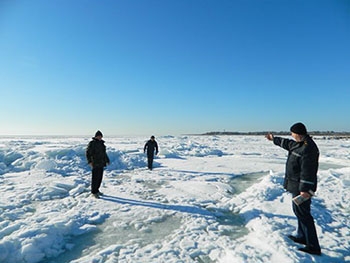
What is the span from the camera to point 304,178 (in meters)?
2.71

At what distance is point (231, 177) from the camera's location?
8523 mm

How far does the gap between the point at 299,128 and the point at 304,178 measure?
26.0 inches

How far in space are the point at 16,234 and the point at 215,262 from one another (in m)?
3.02

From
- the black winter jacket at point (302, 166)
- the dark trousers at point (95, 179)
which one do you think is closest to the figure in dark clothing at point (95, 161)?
the dark trousers at point (95, 179)

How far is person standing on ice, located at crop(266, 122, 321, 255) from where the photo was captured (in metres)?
2.71

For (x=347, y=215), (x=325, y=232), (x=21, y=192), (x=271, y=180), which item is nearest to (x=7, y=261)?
(x=21, y=192)

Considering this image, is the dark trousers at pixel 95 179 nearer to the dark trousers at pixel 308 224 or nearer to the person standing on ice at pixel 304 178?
the person standing on ice at pixel 304 178

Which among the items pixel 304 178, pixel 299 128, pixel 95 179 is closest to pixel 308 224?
pixel 304 178

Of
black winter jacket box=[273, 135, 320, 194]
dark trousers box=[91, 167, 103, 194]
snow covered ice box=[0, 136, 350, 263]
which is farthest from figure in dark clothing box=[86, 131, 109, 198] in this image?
black winter jacket box=[273, 135, 320, 194]

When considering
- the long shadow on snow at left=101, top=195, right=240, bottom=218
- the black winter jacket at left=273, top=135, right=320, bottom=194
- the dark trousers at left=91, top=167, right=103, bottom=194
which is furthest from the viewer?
the dark trousers at left=91, top=167, right=103, bottom=194

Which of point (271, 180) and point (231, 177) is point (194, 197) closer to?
point (271, 180)

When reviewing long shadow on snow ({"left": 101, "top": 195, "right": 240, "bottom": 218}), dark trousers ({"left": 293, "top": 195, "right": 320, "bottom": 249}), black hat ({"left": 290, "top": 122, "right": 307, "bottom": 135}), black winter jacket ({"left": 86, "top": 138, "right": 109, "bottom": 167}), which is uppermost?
black hat ({"left": 290, "top": 122, "right": 307, "bottom": 135})

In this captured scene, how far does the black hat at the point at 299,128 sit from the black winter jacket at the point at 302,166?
8 centimetres

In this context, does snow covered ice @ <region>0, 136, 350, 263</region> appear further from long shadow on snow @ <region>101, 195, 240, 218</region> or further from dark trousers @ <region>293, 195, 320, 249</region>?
dark trousers @ <region>293, 195, 320, 249</region>
